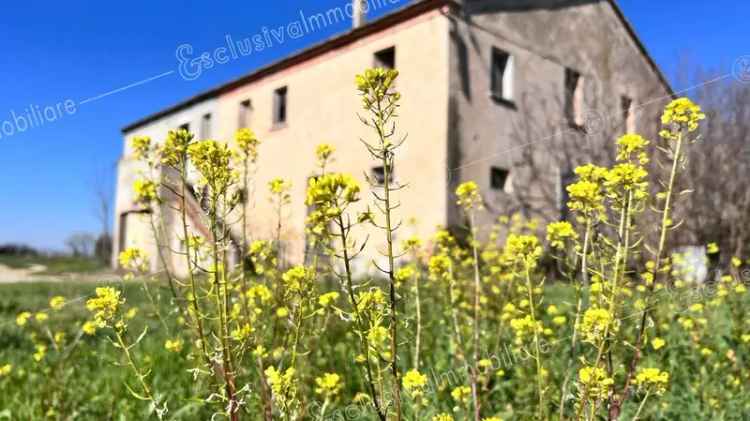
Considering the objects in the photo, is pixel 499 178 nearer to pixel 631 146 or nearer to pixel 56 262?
pixel 631 146

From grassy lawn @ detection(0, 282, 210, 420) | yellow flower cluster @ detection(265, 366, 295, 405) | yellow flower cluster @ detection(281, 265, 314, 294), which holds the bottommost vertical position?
grassy lawn @ detection(0, 282, 210, 420)

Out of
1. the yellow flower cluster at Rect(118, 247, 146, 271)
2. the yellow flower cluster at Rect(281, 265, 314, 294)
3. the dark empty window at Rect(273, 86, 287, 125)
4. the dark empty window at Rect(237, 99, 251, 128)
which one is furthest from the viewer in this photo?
the dark empty window at Rect(237, 99, 251, 128)

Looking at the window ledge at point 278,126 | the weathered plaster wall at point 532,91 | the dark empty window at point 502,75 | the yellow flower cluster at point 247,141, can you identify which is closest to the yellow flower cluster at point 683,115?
the yellow flower cluster at point 247,141

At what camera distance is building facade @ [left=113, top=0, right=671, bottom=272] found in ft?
34.3

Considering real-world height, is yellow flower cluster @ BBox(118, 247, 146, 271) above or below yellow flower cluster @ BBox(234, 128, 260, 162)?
below

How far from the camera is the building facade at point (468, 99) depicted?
10445 millimetres

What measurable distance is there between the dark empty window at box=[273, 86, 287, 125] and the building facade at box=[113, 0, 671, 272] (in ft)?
0.09

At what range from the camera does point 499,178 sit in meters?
11.6

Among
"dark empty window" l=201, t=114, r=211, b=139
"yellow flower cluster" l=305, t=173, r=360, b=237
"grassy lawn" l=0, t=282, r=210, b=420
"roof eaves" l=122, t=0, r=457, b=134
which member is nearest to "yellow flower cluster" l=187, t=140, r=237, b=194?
"yellow flower cluster" l=305, t=173, r=360, b=237

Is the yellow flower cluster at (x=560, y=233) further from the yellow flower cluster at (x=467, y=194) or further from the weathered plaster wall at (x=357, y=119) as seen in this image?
the weathered plaster wall at (x=357, y=119)

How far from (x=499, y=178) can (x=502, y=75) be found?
2162 millimetres

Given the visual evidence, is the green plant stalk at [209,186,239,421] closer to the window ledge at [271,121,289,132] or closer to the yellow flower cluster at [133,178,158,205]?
the yellow flower cluster at [133,178,158,205]

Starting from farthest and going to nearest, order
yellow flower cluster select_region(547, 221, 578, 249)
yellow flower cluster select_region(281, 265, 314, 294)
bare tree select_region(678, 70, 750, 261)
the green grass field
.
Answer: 1. bare tree select_region(678, 70, 750, 261)
2. the green grass field
3. yellow flower cluster select_region(547, 221, 578, 249)
4. yellow flower cluster select_region(281, 265, 314, 294)

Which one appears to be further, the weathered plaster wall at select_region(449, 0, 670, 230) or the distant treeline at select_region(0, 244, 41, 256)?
the distant treeline at select_region(0, 244, 41, 256)
